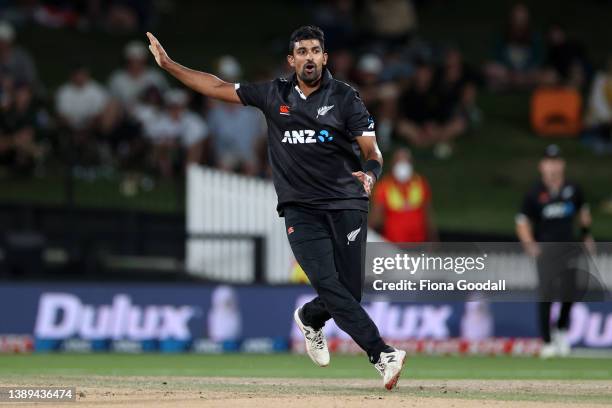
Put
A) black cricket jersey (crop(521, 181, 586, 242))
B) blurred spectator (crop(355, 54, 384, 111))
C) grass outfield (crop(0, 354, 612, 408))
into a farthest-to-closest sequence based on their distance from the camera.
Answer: blurred spectator (crop(355, 54, 384, 111)) → black cricket jersey (crop(521, 181, 586, 242)) → grass outfield (crop(0, 354, 612, 408))

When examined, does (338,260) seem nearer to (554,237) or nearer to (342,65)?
(554,237)

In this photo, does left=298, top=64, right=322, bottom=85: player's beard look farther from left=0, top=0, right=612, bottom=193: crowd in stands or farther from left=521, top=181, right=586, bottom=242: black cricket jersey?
left=0, top=0, right=612, bottom=193: crowd in stands

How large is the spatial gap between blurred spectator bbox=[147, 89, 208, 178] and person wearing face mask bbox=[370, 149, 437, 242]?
3.11m

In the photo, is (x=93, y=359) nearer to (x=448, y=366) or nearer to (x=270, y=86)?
(x=448, y=366)

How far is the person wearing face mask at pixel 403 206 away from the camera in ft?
60.8

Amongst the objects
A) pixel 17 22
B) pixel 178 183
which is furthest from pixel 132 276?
pixel 17 22

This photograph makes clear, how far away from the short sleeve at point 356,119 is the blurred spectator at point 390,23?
13536 mm

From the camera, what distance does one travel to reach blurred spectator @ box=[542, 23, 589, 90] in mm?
24656

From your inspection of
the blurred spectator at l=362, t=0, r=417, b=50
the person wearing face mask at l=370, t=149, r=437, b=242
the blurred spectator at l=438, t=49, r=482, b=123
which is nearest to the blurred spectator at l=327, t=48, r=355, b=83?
the blurred spectator at l=438, t=49, r=482, b=123

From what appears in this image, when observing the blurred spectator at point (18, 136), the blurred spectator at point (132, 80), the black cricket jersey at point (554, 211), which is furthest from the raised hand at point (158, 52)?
the blurred spectator at point (132, 80)

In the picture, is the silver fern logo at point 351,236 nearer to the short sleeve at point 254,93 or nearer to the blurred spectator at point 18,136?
the short sleeve at point 254,93

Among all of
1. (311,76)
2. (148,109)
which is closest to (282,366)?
(311,76)

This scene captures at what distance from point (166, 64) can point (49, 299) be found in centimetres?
635

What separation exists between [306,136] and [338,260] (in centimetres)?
92
